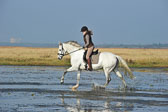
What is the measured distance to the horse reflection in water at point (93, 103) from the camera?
39.3ft

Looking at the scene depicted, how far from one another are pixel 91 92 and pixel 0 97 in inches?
140

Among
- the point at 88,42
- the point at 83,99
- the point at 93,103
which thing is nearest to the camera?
the point at 93,103

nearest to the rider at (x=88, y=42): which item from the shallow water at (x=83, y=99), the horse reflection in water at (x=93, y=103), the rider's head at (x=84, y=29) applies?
the rider's head at (x=84, y=29)

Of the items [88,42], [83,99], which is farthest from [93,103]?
[88,42]

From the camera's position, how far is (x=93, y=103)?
13102 mm

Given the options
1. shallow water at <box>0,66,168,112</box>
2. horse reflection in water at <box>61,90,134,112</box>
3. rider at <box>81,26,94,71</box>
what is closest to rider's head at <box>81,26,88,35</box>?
rider at <box>81,26,94,71</box>

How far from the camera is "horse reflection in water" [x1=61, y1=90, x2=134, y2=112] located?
12.0 metres

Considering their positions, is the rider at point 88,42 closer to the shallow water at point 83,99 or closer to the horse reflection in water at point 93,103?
the shallow water at point 83,99

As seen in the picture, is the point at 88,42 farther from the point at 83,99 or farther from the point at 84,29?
the point at 83,99

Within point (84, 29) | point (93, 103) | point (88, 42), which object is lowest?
point (93, 103)

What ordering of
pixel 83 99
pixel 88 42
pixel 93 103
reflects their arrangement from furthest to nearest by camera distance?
pixel 88 42, pixel 83 99, pixel 93 103

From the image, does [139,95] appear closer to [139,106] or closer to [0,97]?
[139,106]

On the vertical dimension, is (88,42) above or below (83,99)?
above

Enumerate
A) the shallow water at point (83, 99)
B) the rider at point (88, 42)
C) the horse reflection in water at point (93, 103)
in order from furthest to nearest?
the rider at point (88, 42), the shallow water at point (83, 99), the horse reflection in water at point (93, 103)
